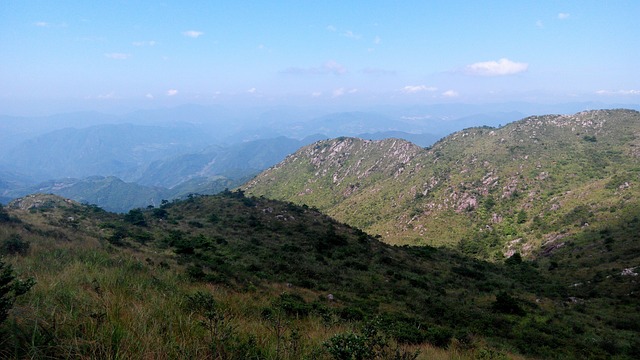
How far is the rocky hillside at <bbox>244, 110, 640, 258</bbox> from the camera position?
220ft

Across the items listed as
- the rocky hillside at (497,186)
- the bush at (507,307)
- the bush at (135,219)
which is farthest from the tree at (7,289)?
the rocky hillside at (497,186)

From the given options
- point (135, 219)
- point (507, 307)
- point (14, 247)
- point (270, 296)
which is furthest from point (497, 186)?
point (14, 247)

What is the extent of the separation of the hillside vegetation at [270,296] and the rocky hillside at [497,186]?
16.3 meters

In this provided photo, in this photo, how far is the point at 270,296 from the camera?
11688mm

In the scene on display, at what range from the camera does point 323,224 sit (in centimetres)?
5469

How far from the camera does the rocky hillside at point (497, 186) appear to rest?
67131 millimetres

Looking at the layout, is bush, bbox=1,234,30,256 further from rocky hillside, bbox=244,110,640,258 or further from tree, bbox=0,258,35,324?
rocky hillside, bbox=244,110,640,258

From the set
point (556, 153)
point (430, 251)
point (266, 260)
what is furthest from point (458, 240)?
point (266, 260)

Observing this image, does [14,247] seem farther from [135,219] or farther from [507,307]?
[135,219]

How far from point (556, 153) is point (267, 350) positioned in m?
115

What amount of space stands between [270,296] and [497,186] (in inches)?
3643

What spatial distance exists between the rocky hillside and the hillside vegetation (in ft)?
53.3

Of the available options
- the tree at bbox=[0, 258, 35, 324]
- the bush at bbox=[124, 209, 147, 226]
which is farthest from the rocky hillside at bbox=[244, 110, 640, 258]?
the tree at bbox=[0, 258, 35, 324]

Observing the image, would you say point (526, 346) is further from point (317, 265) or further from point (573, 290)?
point (573, 290)
